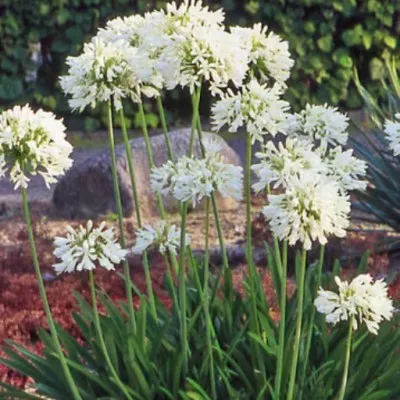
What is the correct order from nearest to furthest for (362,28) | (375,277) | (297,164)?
(297,164), (375,277), (362,28)

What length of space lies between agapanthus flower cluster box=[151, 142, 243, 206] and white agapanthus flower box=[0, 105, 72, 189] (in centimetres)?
27

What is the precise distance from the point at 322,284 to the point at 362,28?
6222 mm

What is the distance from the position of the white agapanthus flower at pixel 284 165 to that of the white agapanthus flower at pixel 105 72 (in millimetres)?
458

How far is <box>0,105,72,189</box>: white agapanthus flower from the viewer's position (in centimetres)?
290

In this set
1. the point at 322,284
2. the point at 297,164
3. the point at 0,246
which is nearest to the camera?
the point at 297,164

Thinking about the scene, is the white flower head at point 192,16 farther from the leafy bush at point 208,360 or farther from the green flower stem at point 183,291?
the leafy bush at point 208,360

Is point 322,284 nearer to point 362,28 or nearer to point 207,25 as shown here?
point 207,25

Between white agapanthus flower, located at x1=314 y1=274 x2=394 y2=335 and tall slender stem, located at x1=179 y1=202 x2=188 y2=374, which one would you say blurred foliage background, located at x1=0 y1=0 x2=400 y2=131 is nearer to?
tall slender stem, located at x1=179 y1=202 x2=188 y2=374

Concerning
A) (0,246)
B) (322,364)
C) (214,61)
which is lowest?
(322,364)

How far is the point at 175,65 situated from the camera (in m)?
2.95

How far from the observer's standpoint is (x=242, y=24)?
975cm

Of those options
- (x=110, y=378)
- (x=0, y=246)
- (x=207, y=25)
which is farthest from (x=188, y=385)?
(x=0, y=246)

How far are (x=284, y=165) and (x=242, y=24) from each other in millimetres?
7026

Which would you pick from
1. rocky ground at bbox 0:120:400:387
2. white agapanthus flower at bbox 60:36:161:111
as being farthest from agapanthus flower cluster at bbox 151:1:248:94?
rocky ground at bbox 0:120:400:387
